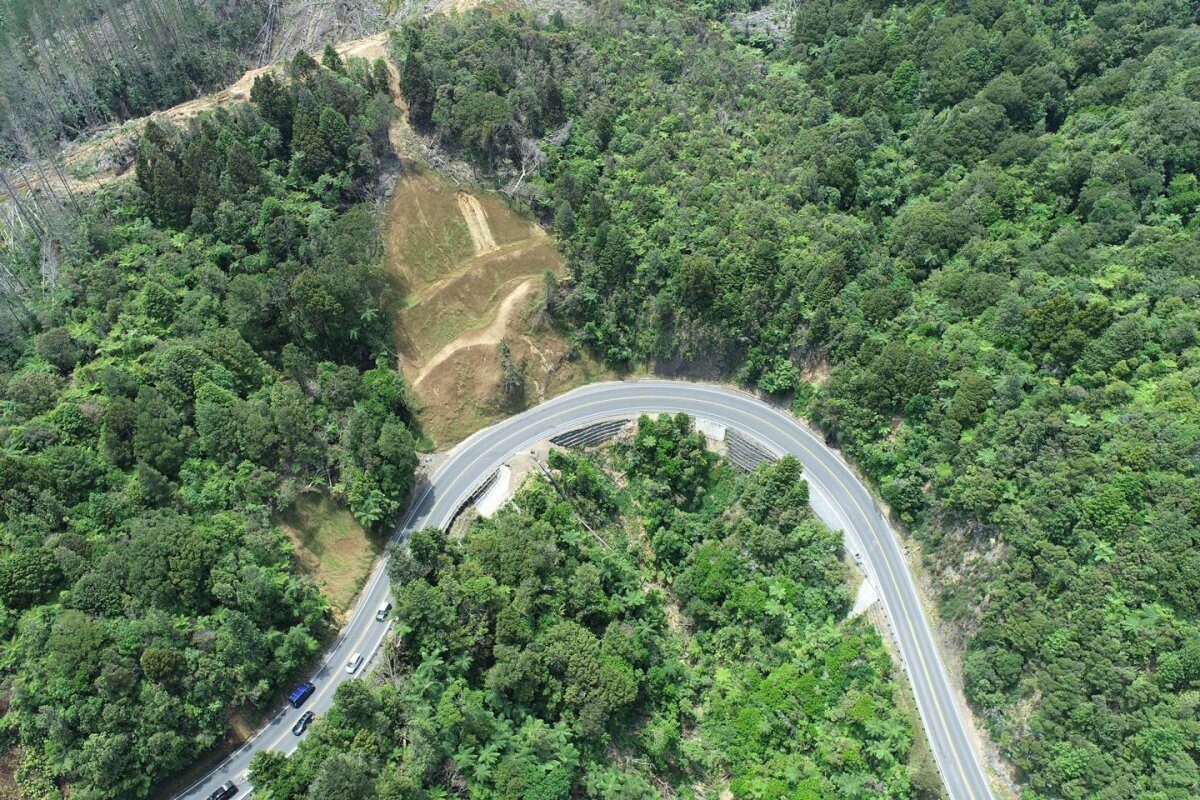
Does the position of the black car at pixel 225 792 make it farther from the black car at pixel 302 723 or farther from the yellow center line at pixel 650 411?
the black car at pixel 302 723

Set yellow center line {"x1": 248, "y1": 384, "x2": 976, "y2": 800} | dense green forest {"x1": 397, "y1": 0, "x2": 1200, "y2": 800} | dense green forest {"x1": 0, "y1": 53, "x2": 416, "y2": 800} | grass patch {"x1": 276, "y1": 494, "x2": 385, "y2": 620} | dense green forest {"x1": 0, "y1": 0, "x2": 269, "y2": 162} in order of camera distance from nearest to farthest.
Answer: dense green forest {"x1": 0, "y1": 53, "x2": 416, "y2": 800} → dense green forest {"x1": 397, "y1": 0, "x2": 1200, "y2": 800} → yellow center line {"x1": 248, "y1": 384, "x2": 976, "y2": 800} → grass patch {"x1": 276, "y1": 494, "x2": 385, "y2": 620} → dense green forest {"x1": 0, "y1": 0, "x2": 269, "y2": 162}

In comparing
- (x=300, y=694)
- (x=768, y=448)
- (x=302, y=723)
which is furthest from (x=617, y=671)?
(x=768, y=448)

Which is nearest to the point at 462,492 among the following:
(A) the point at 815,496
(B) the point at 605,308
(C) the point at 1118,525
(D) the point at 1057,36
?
(B) the point at 605,308

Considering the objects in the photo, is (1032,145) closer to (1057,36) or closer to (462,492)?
(1057,36)

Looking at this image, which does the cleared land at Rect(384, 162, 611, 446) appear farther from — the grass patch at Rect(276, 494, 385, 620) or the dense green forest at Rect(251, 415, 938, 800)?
the grass patch at Rect(276, 494, 385, 620)

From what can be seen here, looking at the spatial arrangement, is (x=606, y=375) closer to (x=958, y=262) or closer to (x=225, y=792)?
(x=958, y=262)

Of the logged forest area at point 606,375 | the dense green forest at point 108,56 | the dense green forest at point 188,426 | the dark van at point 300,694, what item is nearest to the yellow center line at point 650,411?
the dark van at point 300,694

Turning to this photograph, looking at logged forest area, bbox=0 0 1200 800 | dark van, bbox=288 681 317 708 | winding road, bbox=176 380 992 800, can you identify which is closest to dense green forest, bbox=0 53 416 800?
logged forest area, bbox=0 0 1200 800
